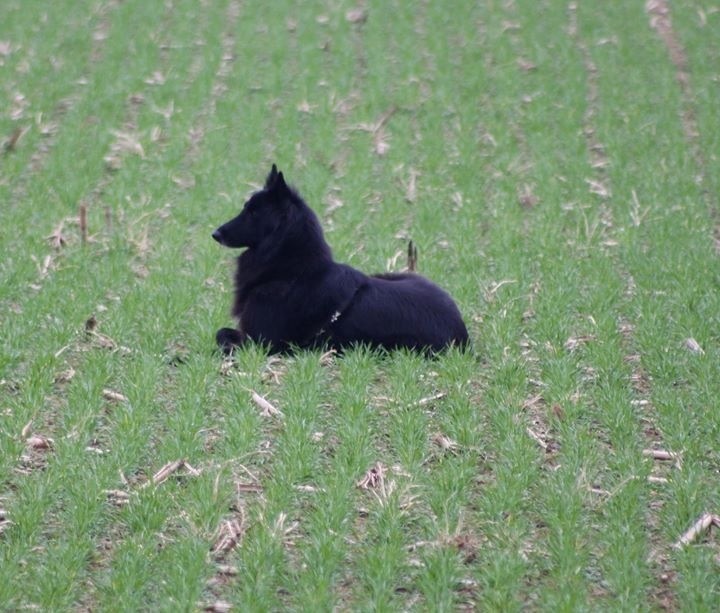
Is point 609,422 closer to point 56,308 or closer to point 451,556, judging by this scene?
point 451,556

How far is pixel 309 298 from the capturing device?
6.86 metres

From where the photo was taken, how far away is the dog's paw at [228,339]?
685cm

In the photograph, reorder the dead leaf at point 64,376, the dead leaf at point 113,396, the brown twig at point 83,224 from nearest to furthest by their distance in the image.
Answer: the dead leaf at point 113,396 → the dead leaf at point 64,376 → the brown twig at point 83,224

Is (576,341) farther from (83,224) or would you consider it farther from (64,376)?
(83,224)

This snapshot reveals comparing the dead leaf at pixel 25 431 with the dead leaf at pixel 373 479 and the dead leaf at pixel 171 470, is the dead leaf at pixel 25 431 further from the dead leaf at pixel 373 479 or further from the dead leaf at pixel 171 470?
the dead leaf at pixel 373 479

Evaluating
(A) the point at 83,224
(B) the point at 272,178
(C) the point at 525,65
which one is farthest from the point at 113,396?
(C) the point at 525,65

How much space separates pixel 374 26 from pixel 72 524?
46.7 feet

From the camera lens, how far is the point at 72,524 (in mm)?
4617

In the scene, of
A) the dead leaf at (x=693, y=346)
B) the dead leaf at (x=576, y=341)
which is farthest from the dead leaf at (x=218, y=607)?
the dead leaf at (x=693, y=346)

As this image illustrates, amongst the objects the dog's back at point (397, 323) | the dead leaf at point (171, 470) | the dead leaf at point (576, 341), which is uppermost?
the dead leaf at point (171, 470)

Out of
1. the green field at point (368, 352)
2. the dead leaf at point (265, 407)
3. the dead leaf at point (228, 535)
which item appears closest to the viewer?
the green field at point (368, 352)

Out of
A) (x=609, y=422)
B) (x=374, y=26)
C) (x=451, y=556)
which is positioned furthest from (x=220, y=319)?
(x=374, y=26)

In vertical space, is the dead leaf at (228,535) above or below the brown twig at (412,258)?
above

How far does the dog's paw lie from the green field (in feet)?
0.26
